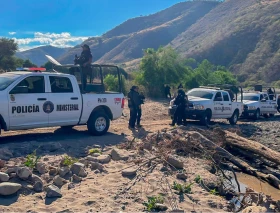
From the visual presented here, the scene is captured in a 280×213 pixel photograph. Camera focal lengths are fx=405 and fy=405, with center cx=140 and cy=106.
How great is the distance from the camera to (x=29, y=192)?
693cm

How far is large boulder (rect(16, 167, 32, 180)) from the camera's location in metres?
7.23

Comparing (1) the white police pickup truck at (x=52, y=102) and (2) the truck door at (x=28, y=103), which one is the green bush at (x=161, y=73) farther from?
(2) the truck door at (x=28, y=103)

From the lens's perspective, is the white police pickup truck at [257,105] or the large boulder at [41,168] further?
the white police pickup truck at [257,105]

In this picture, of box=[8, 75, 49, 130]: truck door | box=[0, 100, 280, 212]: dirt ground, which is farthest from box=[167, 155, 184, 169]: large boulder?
box=[8, 75, 49, 130]: truck door

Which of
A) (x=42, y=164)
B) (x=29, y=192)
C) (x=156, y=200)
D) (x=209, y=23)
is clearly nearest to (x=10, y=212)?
(x=29, y=192)

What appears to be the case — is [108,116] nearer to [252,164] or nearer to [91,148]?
[91,148]

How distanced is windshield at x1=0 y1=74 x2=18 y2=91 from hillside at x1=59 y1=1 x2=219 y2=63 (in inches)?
3094

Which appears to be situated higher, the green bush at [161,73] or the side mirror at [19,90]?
the green bush at [161,73]

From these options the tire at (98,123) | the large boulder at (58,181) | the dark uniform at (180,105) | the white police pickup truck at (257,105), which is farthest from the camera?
the white police pickup truck at (257,105)

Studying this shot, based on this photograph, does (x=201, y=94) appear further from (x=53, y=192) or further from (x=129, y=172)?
(x=53, y=192)

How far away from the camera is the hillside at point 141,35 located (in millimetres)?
95188

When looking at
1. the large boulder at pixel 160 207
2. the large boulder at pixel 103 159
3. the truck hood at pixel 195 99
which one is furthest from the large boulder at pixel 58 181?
the truck hood at pixel 195 99

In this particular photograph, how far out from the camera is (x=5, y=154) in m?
8.67

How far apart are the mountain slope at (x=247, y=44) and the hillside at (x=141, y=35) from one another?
1578 cm
